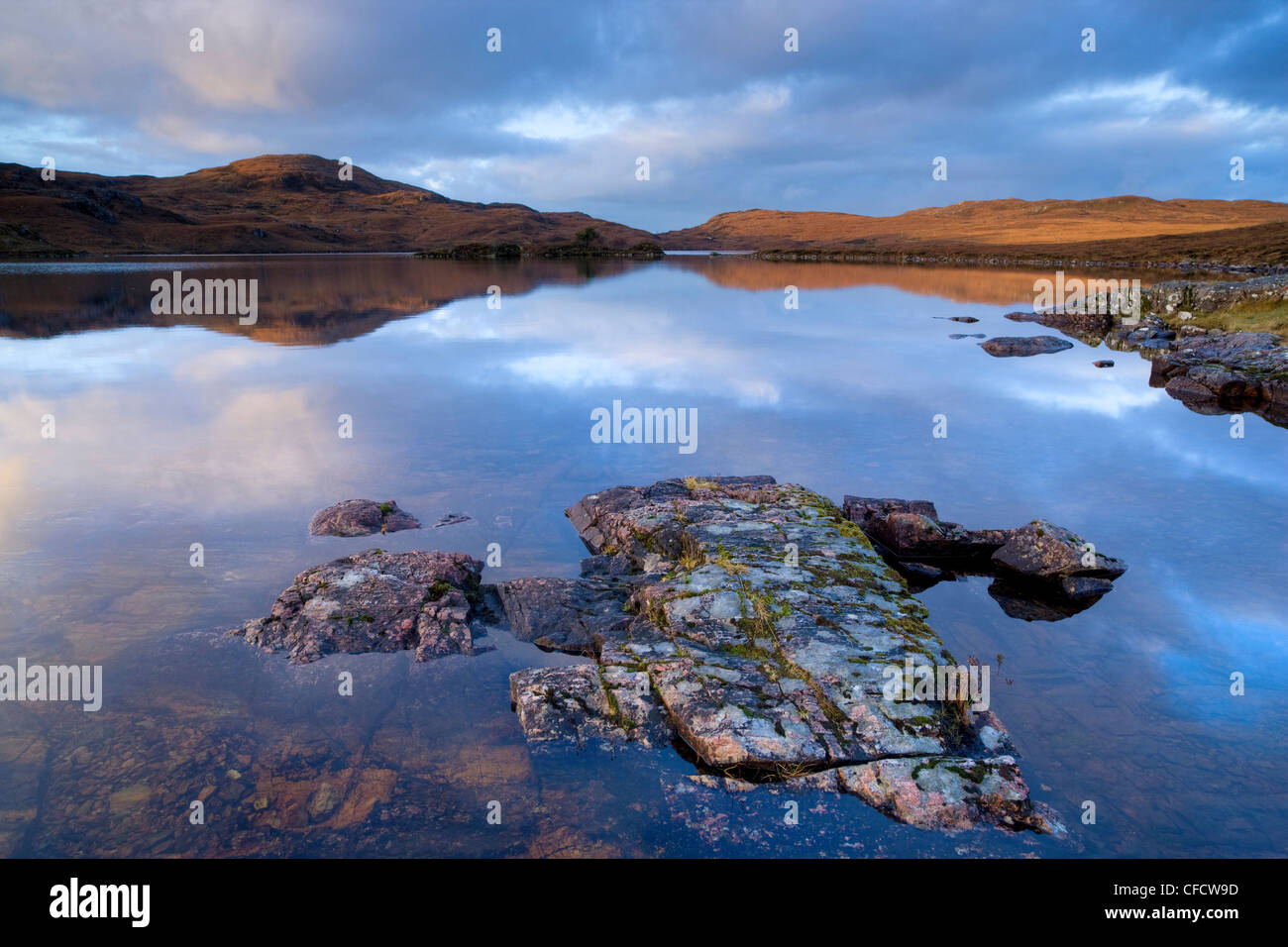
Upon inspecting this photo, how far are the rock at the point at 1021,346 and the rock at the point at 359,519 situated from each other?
78.7 ft

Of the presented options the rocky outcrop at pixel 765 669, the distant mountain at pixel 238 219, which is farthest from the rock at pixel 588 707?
the distant mountain at pixel 238 219

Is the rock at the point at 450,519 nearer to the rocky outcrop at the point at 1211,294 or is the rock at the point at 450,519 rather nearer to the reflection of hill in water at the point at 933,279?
the rocky outcrop at the point at 1211,294

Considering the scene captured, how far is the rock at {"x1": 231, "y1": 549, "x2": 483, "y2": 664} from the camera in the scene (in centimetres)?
666

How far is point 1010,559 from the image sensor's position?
8.59 m

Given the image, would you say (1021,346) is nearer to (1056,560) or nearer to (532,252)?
(1056,560)

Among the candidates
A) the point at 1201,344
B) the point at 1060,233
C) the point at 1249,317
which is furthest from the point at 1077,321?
the point at 1060,233

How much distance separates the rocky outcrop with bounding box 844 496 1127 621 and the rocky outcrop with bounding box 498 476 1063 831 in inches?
36.5

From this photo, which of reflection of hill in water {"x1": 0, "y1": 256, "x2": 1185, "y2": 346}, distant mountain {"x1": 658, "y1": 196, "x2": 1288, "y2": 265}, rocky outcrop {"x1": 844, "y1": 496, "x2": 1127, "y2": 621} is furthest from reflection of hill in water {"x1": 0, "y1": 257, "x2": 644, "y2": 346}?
distant mountain {"x1": 658, "y1": 196, "x2": 1288, "y2": 265}

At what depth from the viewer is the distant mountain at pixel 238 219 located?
324ft
